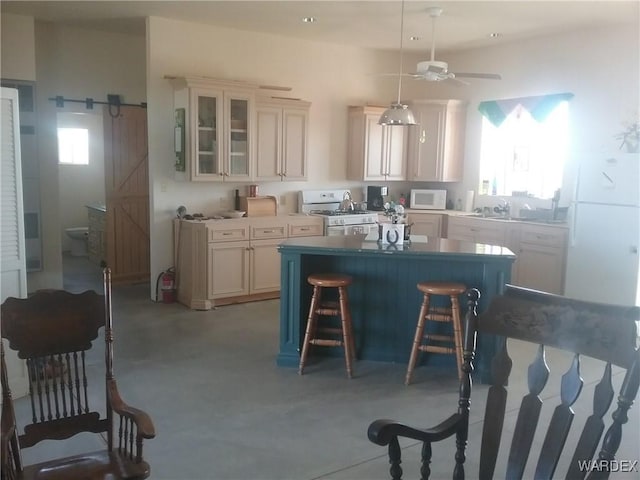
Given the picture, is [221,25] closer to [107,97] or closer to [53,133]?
[107,97]

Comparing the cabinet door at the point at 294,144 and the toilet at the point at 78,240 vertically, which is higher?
the cabinet door at the point at 294,144

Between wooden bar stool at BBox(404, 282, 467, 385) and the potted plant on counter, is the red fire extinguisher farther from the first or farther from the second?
the potted plant on counter

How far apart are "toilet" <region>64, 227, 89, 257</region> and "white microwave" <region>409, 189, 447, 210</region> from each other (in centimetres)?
477

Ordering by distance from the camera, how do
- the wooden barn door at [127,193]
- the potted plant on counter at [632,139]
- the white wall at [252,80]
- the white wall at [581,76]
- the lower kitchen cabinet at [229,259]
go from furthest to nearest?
the wooden barn door at [127,193] < the white wall at [252,80] < the lower kitchen cabinet at [229,259] < the white wall at [581,76] < the potted plant on counter at [632,139]

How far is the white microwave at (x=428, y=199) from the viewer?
23.7 ft

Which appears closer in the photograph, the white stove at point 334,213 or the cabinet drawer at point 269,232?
the cabinet drawer at point 269,232

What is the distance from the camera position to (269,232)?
597 centimetres

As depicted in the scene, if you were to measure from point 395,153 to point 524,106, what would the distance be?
160 centimetres

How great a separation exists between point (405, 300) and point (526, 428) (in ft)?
7.74

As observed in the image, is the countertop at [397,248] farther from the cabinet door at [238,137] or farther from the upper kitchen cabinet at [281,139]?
the upper kitchen cabinet at [281,139]

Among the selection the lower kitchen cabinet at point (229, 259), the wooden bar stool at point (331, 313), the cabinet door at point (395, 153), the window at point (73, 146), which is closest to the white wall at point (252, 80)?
the lower kitchen cabinet at point (229, 259)

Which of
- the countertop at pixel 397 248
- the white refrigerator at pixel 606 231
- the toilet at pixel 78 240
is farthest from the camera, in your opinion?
the toilet at pixel 78 240

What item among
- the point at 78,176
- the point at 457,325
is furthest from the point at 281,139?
the point at 78,176

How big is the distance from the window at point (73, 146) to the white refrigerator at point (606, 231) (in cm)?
700
